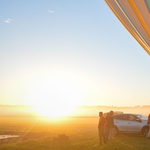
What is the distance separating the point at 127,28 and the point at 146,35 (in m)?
0.53

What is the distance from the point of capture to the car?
17.7 meters

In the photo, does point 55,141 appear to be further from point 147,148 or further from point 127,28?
point 127,28

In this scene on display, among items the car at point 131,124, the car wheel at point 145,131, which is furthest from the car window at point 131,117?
the car wheel at point 145,131

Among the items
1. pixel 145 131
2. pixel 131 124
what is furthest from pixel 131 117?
pixel 145 131

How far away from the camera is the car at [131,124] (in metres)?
17.7

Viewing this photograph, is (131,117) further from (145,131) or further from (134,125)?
(145,131)

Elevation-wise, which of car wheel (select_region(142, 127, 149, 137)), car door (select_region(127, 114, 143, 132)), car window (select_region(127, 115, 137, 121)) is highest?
A: car window (select_region(127, 115, 137, 121))

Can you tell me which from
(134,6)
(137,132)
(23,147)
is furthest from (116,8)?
(137,132)

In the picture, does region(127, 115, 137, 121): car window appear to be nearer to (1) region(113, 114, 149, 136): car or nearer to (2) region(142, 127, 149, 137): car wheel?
(1) region(113, 114, 149, 136): car

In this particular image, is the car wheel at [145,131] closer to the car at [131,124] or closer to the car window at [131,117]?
the car at [131,124]

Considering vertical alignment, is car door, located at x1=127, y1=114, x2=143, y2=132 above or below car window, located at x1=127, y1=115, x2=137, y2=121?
below

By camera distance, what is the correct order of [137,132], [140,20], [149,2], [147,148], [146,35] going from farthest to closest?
[137,132] → [147,148] → [146,35] → [140,20] → [149,2]

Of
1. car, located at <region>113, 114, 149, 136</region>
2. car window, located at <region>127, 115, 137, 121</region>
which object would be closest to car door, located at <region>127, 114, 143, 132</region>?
car, located at <region>113, 114, 149, 136</region>

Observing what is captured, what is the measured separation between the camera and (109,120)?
598 inches
